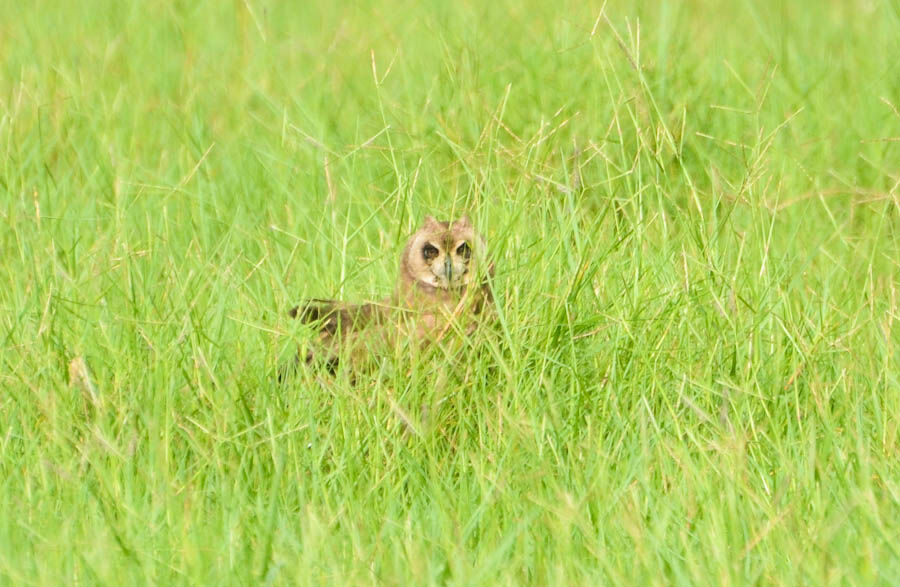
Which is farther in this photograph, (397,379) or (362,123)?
(362,123)

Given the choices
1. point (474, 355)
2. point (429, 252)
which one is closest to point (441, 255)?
point (429, 252)

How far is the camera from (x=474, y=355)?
419 centimetres

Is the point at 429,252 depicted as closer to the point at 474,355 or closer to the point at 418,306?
the point at 418,306

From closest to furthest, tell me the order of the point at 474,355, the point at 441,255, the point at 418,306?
the point at 474,355, the point at 418,306, the point at 441,255

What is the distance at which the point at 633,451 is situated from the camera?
372 cm

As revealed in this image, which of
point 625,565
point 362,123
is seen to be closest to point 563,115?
point 362,123

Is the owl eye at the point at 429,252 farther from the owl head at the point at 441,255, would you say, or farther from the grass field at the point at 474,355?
the grass field at the point at 474,355

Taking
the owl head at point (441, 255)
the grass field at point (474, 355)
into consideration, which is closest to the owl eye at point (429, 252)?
the owl head at point (441, 255)

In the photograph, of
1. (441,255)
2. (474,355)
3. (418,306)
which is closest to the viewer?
(474,355)

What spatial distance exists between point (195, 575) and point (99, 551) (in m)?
0.22

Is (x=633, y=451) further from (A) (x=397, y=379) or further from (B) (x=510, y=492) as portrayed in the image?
(A) (x=397, y=379)

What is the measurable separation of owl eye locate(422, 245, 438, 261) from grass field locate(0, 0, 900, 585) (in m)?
0.18

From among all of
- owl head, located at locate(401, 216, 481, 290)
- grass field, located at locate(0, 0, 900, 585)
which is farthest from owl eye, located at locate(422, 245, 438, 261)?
grass field, located at locate(0, 0, 900, 585)

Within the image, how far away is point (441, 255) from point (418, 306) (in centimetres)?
22
